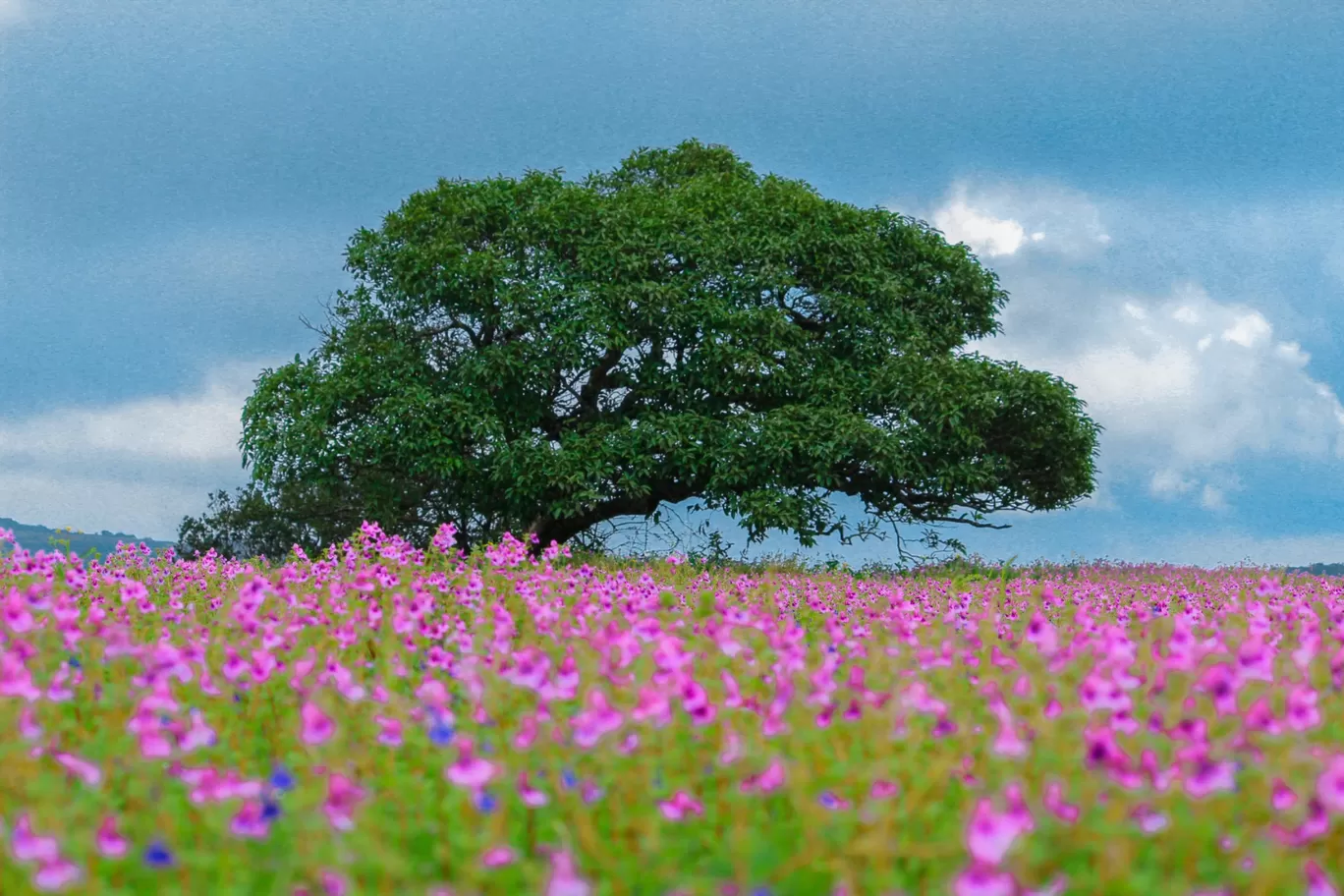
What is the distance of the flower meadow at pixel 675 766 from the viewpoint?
11.5 ft

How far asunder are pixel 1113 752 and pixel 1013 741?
304mm

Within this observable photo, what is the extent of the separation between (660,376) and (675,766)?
18.1m

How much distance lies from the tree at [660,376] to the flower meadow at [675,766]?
14.2 meters

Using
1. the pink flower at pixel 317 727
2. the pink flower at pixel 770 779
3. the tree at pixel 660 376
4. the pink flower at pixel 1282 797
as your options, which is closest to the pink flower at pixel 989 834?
the pink flower at pixel 770 779

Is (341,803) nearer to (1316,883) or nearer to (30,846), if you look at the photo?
(30,846)

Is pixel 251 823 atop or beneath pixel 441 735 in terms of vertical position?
beneath

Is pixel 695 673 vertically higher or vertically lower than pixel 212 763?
higher

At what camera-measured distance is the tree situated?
21000 millimetres

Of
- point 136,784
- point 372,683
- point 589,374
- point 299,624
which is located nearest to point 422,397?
point 589,374

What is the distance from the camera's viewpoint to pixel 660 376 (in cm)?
2238

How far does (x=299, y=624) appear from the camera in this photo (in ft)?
24.9

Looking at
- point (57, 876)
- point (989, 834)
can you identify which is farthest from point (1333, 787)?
point (57, 876)

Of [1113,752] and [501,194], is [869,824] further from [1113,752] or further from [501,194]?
[501,194]

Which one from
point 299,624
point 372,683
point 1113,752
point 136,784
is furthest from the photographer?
point 299,624
